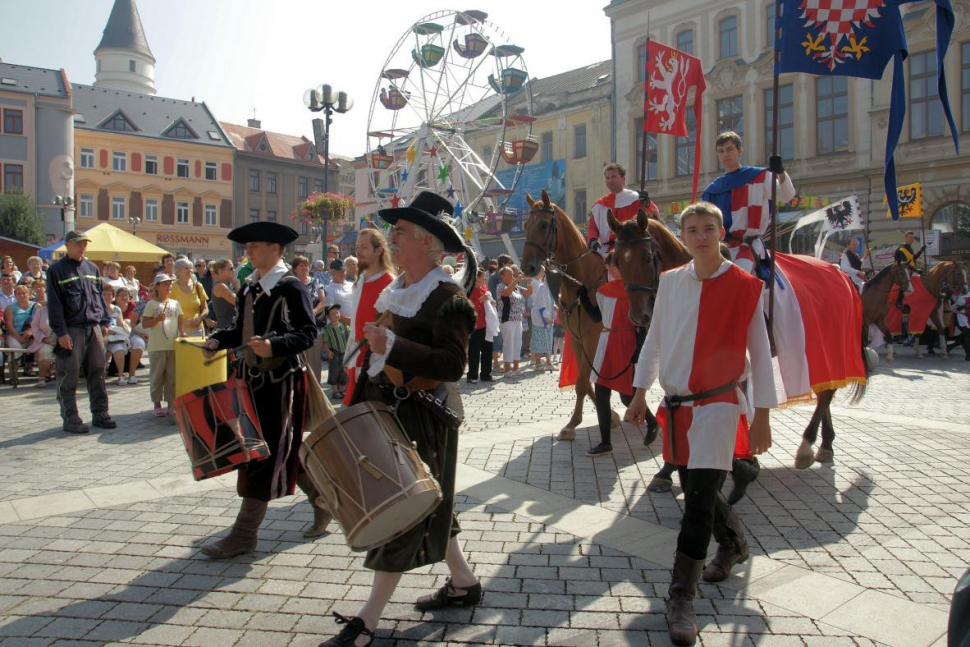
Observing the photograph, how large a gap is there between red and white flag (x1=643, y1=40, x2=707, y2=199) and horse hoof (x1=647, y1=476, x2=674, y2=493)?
3888 mm

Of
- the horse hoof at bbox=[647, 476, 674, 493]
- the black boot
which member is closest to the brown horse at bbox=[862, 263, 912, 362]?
the horse hoof at bbox=[647, 476, 674, 493]

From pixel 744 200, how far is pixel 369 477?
4.29m

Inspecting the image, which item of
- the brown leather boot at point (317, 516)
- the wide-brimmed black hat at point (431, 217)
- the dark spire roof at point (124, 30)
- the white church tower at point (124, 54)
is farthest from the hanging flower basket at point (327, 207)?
the dark spire roof at point (124, 30)

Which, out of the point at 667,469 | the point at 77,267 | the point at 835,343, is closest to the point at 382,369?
the point at 667,469

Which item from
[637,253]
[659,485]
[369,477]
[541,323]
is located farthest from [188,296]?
[369,477]

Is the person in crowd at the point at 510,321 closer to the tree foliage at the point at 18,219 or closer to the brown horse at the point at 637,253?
the brown horse at the point at 637,253

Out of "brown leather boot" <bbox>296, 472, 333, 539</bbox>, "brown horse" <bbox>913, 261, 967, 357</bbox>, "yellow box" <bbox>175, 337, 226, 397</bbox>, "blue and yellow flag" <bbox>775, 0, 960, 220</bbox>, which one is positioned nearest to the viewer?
"brown leather boot" <bbox>296, 472, 333, 539</bbox>

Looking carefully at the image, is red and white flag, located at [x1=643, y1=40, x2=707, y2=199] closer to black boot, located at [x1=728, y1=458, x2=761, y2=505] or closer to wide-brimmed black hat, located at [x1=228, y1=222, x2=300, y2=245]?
black boot, located at [x1=728, y1=458, x2=761, y2=505]

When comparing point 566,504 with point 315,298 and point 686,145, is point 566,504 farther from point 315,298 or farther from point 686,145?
point 686,145

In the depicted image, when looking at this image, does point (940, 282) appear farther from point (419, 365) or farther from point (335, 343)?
point (419, 365)

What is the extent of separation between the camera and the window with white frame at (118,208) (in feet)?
189

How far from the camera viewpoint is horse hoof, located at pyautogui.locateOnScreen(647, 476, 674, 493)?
18.1 feet

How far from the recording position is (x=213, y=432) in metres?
3.83

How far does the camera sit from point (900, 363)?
601 inches
